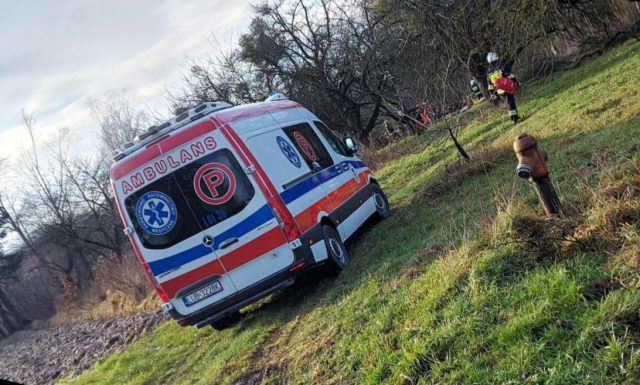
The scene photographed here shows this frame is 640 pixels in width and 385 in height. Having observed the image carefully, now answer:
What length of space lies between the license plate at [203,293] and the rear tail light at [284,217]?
1133 mm

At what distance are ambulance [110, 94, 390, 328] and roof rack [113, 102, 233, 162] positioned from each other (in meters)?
0.02

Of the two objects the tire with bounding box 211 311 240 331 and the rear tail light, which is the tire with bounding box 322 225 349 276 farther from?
the tire with bounding box 211 311 240 331

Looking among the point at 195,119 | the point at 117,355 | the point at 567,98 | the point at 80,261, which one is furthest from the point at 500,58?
the point at 80,261

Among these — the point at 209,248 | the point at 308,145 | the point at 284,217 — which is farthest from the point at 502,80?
the point at 209,248

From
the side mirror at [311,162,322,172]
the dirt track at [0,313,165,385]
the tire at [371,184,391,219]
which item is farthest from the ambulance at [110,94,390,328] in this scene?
the dirt track at [0,313,165,385]

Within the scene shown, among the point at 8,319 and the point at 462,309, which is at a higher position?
the point at 8,319

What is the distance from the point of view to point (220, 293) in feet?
22.6

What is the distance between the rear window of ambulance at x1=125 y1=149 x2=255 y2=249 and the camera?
6680 mm

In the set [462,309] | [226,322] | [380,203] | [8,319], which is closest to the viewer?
[462,309]

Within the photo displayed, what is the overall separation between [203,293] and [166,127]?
2.25 meters

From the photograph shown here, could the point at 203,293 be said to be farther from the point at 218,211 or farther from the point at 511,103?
the point at 511,103

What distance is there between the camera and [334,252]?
738 cm

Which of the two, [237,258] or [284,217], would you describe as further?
[237,258]

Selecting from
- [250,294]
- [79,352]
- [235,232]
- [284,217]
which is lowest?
[79,352]
